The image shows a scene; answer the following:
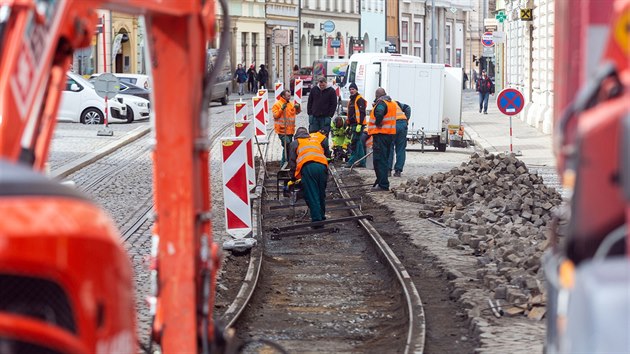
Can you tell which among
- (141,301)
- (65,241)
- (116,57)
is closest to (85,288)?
(65,241)

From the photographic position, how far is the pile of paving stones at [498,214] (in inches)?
537

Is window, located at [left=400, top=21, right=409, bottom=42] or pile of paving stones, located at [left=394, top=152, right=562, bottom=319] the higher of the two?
window, located at [left=400, top=21, right=409, bottom=42]

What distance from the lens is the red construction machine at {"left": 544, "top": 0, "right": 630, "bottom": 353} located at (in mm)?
3861

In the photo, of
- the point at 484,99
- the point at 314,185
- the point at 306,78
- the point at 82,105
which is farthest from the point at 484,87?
the point at 314,185

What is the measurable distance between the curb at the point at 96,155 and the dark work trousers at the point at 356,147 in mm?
5196

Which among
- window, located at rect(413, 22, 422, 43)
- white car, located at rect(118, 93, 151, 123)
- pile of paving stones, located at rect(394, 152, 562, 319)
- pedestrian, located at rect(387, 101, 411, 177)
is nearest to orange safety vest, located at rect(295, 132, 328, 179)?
pile of paving stones, located at rect(394, 152, 562, 319)

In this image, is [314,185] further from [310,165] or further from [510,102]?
[510,102]

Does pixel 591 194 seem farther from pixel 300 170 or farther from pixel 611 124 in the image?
pixel 300 170

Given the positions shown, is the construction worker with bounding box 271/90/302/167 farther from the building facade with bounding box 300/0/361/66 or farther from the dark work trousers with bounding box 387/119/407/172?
the building facade with bounding box 300/0/361/66

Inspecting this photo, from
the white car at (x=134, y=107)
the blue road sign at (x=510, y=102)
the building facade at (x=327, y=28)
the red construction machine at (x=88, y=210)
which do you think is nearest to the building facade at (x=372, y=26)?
the building facade at (x=327, y=28)

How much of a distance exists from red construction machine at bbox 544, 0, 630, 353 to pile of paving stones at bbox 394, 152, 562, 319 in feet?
24.5

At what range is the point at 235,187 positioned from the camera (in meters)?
17.1

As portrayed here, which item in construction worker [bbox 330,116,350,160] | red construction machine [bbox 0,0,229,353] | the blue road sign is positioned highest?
red construction machine [bbox 0,0,229,353]

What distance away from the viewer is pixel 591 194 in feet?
13.9
